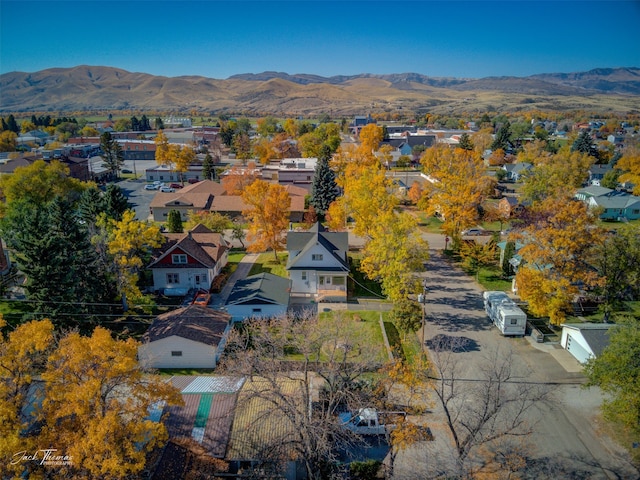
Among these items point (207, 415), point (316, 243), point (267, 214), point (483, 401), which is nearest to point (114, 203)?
point (267, 214)

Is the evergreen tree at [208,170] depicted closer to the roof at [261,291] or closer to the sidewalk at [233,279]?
the sidewalk at [233,279]

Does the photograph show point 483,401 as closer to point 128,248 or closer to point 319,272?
point 319,272

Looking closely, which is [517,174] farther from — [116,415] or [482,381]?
[116,415]

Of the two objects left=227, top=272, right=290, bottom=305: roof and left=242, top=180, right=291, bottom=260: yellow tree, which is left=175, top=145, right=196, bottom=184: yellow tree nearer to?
left=242, top=180, right=291, bottom=260: yellow tree

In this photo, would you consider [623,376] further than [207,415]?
Yes

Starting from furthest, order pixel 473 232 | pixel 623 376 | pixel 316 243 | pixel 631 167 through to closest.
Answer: pixel 631 167
pixel 473 232
pixel 316 243
pixel 623 376

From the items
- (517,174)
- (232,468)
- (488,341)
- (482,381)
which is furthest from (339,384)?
(517,174)
